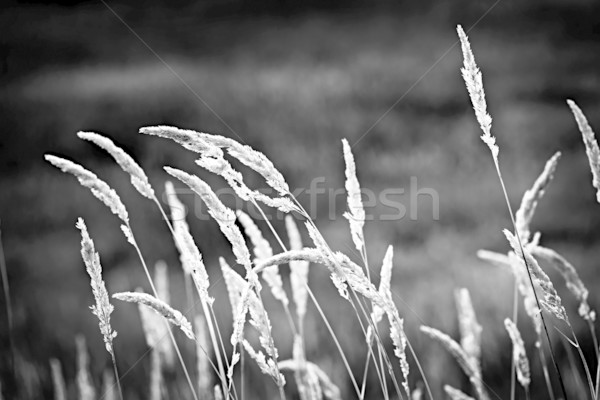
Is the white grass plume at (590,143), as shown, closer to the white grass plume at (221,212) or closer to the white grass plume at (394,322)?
the white grass plume at (394,322)

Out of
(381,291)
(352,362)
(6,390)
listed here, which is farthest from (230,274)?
(6,390)

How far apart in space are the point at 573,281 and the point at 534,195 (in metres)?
0.19

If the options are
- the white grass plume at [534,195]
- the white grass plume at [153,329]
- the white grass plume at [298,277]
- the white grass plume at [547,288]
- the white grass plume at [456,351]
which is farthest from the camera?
the white grass plume at [153,329]

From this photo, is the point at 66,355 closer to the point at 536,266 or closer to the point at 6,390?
the point at 6,390

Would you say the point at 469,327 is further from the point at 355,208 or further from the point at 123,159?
the point at 123,159

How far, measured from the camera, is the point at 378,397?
7.30 ft

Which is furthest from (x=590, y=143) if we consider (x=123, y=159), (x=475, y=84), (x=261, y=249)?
(x=123, y=159)

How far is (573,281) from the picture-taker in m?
1.19

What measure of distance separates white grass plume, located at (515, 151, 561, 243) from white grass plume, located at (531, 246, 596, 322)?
0.09 m

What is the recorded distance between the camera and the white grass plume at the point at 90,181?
0.99 m

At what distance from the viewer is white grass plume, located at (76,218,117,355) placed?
3.28 ft

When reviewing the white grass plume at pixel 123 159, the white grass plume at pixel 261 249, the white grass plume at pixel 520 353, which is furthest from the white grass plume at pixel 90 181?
the white grass plume at pixel 520 353

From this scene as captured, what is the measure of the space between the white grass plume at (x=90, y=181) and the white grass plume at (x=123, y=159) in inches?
1.8

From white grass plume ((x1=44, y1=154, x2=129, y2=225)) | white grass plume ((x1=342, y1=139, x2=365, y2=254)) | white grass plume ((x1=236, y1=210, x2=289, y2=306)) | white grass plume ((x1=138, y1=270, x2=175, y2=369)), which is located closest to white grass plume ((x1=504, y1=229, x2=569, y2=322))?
white grass plume ((x1=342, y1=139, x2=365, y2=254))
